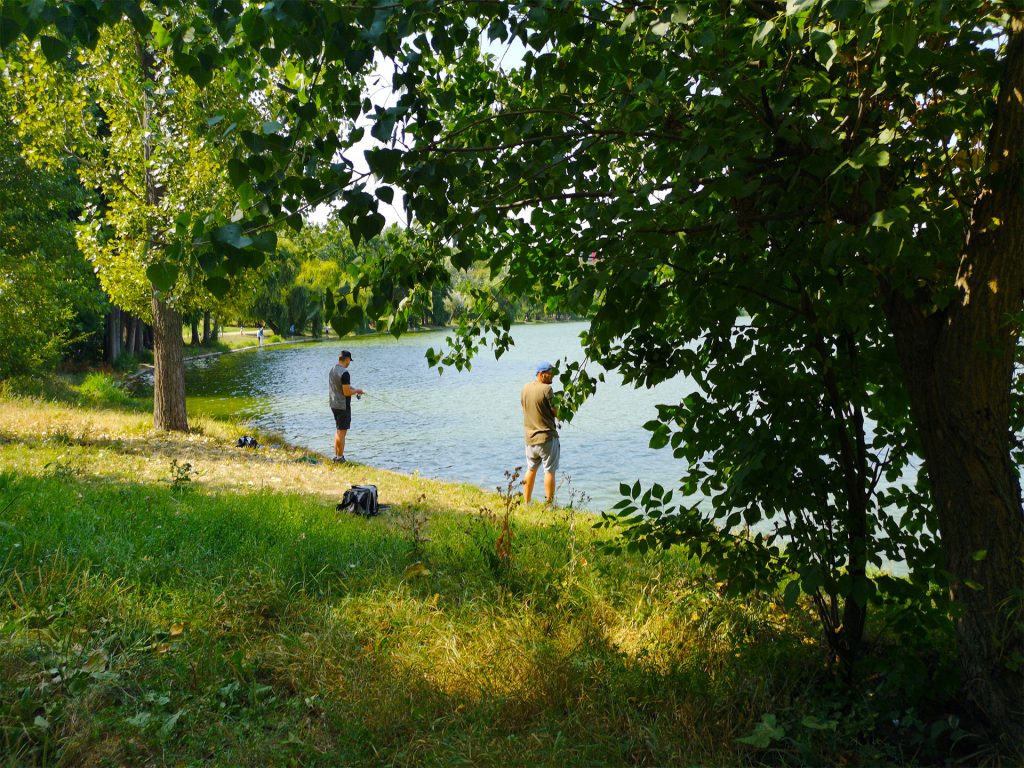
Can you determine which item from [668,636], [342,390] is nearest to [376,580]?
[668,636]

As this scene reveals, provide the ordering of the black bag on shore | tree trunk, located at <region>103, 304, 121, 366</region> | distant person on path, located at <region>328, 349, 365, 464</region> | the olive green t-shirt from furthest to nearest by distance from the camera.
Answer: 1. tree trunk, located at <region>103, 304, 121, 366</region>
2. distant person on path, located at <region>328, 349, 365, 464</region>
3. the olive green t-shirt
4. the black bag on shore

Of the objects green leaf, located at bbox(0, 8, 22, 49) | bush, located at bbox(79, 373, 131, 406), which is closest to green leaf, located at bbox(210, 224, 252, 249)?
green leaf, located at bbox(0, 8, 22, 49)

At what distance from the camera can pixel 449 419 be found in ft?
70.4

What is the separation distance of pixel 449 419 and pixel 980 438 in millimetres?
18707

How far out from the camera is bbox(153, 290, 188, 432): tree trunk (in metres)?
14.2

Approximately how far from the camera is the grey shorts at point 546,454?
988cm

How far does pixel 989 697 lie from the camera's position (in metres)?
3.20

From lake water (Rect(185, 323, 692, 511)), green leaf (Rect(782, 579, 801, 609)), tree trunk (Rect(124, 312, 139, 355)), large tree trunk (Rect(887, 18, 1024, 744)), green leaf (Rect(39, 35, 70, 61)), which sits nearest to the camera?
green leaf (Rect(39, 35, 70, 61))

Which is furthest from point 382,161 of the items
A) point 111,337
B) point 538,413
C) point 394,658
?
point 111,337

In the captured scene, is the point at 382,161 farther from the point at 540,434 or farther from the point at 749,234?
the point at 540,434

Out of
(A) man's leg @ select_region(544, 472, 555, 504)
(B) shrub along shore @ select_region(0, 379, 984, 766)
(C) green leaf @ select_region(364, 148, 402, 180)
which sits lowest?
(A) man's leg @ select_region(544, 472, 555, 504)

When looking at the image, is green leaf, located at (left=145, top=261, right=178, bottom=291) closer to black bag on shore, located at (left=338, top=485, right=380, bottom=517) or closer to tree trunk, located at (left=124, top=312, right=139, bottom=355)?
black bag on shore, located at (left=338, top=485, right=380, bottom=517)

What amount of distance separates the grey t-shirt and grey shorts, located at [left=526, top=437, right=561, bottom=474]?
14.6ft

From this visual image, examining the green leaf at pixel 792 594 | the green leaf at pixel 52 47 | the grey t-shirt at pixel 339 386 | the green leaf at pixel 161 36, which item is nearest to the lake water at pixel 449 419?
the green leaf at pixel 792 594
